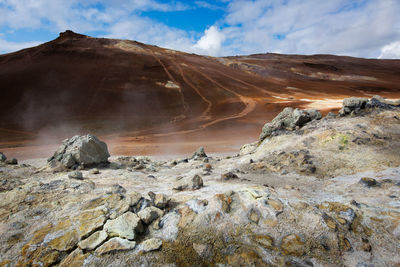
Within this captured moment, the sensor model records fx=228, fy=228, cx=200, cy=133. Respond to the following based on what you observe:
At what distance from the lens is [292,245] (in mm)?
2627

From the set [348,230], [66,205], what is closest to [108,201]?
[66,205]

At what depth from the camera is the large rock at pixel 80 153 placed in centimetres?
600

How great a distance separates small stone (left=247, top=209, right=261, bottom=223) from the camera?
9.72ft

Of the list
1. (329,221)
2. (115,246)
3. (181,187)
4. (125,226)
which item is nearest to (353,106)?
(329,221)

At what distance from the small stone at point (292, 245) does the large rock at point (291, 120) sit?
17.1 feet

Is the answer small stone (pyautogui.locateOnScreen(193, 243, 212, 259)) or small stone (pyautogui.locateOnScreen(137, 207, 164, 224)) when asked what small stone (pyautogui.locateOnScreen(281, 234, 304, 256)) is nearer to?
small stone (pyautogui.locateOnScreen(193, 243, 212, 259))

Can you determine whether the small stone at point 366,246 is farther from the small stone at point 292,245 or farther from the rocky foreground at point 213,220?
the small stone at point 292,245

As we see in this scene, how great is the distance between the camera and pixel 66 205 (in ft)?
10.7

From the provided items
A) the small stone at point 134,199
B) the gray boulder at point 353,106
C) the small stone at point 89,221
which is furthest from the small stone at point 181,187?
the gray boulder at point 353,106

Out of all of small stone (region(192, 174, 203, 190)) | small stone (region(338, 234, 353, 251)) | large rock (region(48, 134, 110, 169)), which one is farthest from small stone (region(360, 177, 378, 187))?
large rock (region(48, 134, 110, 169))

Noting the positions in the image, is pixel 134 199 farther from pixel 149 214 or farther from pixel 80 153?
pixel 80 153

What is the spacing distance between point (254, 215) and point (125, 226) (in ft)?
5.39

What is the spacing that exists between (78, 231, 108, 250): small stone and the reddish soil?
9308mm

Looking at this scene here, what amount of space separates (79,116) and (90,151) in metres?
19.9
